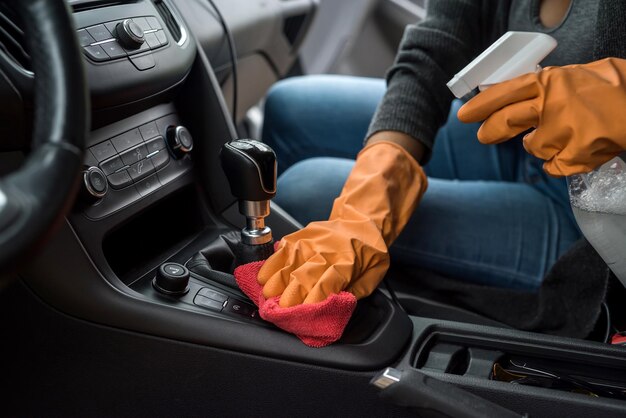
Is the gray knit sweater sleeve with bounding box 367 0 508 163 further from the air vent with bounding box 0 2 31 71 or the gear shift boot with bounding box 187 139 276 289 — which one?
the air vent with bounding box 0 2 31 71

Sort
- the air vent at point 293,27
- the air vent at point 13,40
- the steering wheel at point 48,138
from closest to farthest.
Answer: the steering wheel at point 48,138
the air vent at point 13,40
the air vent at point 293,27

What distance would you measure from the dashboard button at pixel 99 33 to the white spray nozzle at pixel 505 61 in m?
0.36

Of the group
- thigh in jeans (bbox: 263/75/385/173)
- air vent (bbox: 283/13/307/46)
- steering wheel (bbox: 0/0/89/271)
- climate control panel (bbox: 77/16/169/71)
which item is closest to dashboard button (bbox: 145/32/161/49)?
climate control panel (bbox: 77/16/169/71)

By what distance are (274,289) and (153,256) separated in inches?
6.8

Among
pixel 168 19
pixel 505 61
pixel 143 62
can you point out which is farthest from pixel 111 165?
pixel 505 61

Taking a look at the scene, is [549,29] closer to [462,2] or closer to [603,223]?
[462,2]

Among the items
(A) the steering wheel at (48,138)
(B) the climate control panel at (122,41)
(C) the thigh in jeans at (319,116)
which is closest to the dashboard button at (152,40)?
(B) the climate control panel at (122,41)

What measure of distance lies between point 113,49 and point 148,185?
15 centimetres

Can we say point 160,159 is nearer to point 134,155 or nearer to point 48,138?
point 134,155

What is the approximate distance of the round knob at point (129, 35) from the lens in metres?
0.73

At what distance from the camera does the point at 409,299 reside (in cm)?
94

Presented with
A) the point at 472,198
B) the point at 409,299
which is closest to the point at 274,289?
the point at 409,299

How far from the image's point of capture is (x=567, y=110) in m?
0.70

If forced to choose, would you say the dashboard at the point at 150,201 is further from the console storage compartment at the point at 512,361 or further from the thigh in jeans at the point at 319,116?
the thigh in jeans at the point at 319,116
